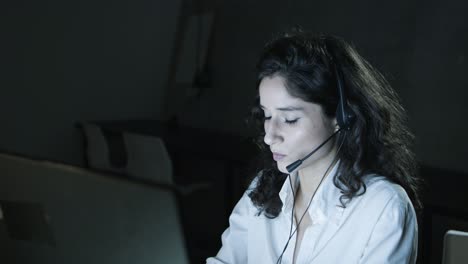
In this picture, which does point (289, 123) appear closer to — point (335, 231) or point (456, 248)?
point (335, 231)

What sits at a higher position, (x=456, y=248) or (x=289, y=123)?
(x=289, y=123)

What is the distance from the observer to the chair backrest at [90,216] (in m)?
0.80

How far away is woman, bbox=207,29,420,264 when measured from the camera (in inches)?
54.0

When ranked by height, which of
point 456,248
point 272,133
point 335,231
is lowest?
point 335,231

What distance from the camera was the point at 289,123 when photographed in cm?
141

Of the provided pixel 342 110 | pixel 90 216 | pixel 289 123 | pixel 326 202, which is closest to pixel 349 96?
pixel 342 110

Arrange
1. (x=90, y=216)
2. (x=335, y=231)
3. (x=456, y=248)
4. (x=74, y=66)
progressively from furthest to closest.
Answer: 1. (x=74, y=66)
2. (x=335, y=231)
3. (x=456, y=248)
4. (x=90, y=216)

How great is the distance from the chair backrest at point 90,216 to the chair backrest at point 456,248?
0.50m

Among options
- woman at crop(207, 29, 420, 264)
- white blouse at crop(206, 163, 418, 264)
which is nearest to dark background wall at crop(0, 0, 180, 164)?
white blouse at crop(206, 163, 418, 264)

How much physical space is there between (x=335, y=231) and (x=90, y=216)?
0.73m

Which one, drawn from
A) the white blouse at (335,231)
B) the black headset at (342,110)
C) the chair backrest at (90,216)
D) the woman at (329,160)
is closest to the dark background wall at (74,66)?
the white blouse at (335,231)

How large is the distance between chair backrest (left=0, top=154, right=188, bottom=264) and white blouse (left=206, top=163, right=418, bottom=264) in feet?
2.13

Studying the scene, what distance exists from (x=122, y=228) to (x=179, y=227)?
0.30 feet

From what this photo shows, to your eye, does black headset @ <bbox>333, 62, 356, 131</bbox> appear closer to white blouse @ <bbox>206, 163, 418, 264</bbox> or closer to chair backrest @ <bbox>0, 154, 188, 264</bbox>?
white blouse @ <bbox>206, 163, 418, 264</bbox>
